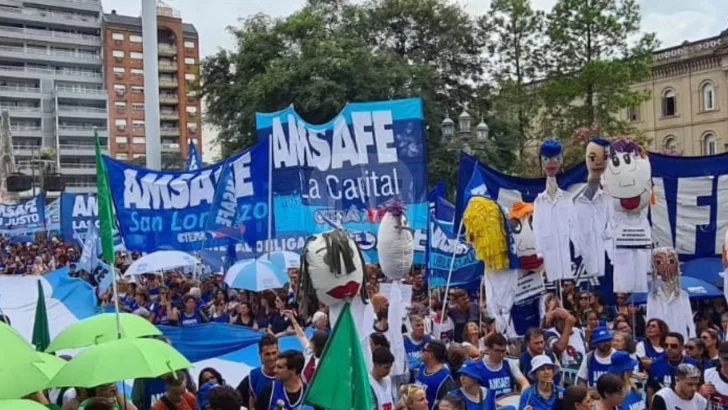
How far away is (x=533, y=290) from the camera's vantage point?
8938 mm

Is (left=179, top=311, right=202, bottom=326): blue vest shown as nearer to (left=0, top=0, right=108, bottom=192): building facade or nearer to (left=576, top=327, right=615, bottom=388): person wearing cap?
(left=576, top=327, right=615, bottom=388): person wearing cap

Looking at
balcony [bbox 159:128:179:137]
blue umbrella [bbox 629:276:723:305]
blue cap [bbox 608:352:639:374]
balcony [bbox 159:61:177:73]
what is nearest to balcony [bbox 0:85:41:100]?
balcony [bbox 159:61:177:73]

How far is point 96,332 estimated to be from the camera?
649 centimetres

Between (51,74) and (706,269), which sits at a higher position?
(51,74)

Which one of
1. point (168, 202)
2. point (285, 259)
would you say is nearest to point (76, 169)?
point (168, 202)

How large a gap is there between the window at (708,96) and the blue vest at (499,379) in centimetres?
4382

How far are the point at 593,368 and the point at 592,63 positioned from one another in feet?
79.9

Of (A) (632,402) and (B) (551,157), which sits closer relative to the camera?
(A) (632,402)

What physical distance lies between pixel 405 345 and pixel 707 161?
507 cm

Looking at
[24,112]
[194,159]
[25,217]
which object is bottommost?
[25,217]

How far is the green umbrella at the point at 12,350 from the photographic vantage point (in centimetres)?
455

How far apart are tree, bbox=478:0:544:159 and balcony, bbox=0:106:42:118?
187 feet

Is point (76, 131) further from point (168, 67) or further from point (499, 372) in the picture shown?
point (499, 372)

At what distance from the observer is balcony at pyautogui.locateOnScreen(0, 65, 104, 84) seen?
259 feet
